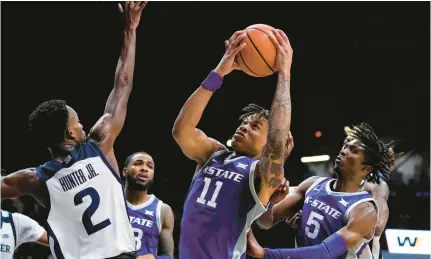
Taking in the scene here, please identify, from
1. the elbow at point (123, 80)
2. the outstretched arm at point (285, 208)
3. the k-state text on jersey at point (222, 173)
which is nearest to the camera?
the k-state text on jersey at point (222, 173)

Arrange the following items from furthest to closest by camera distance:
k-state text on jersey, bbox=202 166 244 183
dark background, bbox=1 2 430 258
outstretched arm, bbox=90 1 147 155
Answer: dark background, bbox=1 2 430 258
k-state text on jersey, bbox=202 166 244 183
outstretched arm, bbox=90 1 147 155

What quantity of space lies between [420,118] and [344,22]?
3663mm

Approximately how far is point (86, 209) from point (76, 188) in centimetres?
13

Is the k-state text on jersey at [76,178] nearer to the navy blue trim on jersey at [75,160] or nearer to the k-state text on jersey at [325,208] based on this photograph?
the navy blue trim on jersey at [75,160]

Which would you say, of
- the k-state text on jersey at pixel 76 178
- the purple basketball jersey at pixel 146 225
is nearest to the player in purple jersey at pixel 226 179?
the k-state text on jersey at pixel 76 178

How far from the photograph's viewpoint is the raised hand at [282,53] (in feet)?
11.0

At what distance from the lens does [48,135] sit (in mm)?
3350

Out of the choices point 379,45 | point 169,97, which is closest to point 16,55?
point 169,97

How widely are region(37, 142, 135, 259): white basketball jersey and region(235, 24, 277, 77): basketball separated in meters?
0.95

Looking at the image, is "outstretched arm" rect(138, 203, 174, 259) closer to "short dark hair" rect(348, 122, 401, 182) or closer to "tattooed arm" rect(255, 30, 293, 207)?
"short dark hair" rect(348, 122, 401, 182)

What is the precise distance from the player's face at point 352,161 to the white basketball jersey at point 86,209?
1.73 metres

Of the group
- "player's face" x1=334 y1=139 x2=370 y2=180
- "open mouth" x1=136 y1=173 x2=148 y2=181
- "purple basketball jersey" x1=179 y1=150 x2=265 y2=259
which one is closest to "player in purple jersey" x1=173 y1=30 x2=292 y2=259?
"purple basketball jersey" x1=179 y1=150 x2=265 y2=259

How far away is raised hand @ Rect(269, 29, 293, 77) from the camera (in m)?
3.35

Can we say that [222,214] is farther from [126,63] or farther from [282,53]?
[126,63]
